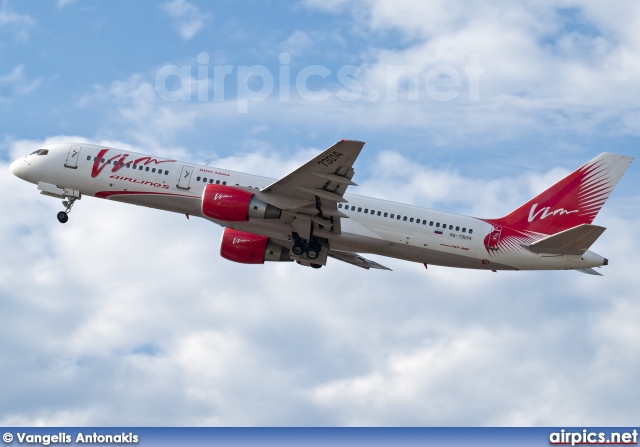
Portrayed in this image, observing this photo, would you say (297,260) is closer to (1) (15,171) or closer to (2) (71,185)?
(2) (71,185)

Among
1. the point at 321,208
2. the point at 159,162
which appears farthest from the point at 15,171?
the point at 321,208

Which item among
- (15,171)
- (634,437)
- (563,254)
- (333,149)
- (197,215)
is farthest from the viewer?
(15,171)

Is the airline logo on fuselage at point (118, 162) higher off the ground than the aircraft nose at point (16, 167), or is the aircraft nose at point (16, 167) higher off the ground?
the aircraft nose at point (16, 167)

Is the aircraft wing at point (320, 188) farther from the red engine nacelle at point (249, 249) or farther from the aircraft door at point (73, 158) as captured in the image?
the aircraft door at point (73, 158)

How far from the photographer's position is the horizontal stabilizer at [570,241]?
49938 millimetres

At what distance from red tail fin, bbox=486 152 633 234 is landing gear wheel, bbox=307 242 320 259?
1017 centimetres

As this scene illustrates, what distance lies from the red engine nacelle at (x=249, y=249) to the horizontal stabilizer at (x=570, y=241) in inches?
597

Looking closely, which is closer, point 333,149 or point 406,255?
point 333,149

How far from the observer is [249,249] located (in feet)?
192

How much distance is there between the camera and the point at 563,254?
52812 mm

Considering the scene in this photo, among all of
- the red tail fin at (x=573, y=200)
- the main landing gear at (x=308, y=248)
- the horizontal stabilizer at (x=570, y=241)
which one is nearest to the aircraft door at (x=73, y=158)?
the main landing gear at (x=308, y=248)

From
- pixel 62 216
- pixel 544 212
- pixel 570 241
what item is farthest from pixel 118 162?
pixel 570 241

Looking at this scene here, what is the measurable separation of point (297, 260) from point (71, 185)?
14672mm

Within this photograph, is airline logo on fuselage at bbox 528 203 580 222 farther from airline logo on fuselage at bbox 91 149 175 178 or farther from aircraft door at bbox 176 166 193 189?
airline logo on fuselage at bbox 91 149 175 178
